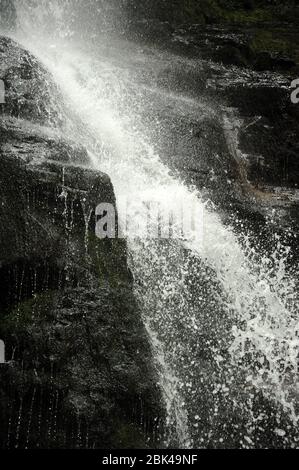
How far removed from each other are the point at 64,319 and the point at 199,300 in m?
2.29

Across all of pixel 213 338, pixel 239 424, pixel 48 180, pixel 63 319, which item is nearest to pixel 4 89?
pixel 48 180

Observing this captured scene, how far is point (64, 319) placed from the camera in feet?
17.5

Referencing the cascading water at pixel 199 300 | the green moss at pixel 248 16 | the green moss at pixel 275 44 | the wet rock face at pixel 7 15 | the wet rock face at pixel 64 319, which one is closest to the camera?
the wet rock face at pixel 64 319

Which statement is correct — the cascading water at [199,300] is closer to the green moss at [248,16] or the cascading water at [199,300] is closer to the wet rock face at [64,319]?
the wet rock face at [64,319]

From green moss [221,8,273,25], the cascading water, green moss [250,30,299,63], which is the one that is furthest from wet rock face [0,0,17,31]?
green moss [221,8,273,25]

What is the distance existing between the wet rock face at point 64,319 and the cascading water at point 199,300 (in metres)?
0.58

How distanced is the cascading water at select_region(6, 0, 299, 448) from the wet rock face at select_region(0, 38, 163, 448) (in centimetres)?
58

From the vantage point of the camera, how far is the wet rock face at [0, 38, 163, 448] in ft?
16.3

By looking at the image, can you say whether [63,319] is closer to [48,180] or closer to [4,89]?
[48,180]

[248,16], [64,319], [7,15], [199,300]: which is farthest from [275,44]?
[64,319]

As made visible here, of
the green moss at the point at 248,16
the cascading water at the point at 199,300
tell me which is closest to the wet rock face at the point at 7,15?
the cascading water at the point at 199,300

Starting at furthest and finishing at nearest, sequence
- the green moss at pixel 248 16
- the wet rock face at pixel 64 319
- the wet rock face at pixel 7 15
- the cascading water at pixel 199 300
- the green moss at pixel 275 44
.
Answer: the green moss at pixel 248 16
the green moss at pixel 275 44
the wet rock face at pixel 7 15
the cascading water at pixel 199 300
the wet rock face at pixel 64 319

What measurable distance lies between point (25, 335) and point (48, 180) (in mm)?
2020

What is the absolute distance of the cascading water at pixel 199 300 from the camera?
19.5 feet
